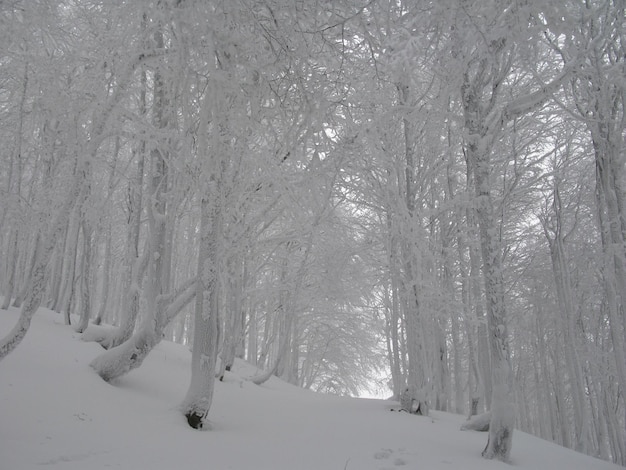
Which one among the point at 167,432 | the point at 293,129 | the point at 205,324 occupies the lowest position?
the point at 167,432

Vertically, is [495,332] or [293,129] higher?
[293,129]

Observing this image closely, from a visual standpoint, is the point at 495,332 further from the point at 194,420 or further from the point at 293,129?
the point at 194,420

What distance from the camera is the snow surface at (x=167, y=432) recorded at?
142 inches

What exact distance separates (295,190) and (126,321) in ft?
12.6

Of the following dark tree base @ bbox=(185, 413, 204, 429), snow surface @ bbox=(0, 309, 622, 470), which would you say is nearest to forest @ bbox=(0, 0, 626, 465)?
dark tree base @ bbox=(185, 413, 204, 429)

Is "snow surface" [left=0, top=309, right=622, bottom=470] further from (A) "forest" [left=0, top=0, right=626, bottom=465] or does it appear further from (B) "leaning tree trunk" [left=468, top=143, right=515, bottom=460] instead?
(A) "forest" [left=0, top=0, right=626, bottom=465]

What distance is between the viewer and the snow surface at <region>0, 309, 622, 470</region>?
3.61 m

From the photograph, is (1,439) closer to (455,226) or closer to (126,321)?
(126,321)

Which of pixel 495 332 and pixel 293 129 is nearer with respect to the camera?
pixel 293 129

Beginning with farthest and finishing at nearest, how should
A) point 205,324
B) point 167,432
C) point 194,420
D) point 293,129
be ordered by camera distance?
1. point 205,324
2. point 194,420
3. point 167,432
4. point 293,129

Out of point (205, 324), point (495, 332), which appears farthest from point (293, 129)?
point (495, 332)

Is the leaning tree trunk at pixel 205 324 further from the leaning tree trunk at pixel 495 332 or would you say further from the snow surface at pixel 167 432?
the leaning tree trunk at pixel 495 332

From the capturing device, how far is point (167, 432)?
4367 millimetres

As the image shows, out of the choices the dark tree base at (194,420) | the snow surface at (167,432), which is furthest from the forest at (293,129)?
the snow surface at (167,432)
